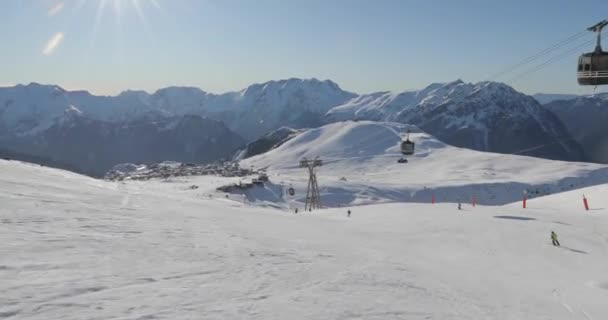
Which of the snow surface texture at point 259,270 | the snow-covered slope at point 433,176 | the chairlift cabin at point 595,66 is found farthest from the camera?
the snow-covered slope at point 433,176

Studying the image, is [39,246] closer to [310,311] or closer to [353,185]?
[310,311]

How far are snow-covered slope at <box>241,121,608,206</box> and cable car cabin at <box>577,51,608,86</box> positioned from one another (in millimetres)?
74529

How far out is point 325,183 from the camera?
115m

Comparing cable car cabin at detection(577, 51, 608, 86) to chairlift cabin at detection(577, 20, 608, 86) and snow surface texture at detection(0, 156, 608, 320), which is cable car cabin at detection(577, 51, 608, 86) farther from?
snow surface texture at detection(0, 156, 608, 320)

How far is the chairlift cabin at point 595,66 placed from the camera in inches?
974

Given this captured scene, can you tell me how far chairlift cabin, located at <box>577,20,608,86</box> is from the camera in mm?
24734

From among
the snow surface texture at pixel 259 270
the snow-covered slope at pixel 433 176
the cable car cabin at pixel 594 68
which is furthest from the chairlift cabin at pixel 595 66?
the snow-covered slope at pixel 433 176

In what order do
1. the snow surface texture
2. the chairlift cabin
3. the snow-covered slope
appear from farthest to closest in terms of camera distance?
the snow-covered slope
the chairlift cabin
the snow surface texture

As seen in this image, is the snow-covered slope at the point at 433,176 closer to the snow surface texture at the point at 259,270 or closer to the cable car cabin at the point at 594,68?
the cable car cabin at the point at 594,68

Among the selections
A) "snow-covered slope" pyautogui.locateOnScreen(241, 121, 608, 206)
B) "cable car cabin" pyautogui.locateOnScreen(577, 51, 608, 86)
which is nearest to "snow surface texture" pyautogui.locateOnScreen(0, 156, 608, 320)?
"cable car cabin" pyautogui.locateOnScreen(577, 51, 608, 86)

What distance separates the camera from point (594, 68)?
81.7 ft

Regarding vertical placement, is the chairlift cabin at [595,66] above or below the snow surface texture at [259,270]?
above

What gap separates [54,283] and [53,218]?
7.56m

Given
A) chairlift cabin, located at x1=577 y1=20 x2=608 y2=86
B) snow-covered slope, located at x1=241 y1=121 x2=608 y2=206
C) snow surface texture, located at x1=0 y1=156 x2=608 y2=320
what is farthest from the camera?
snow-covered slope, located at x1=241 y1=121 x2=608 y2=206
